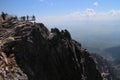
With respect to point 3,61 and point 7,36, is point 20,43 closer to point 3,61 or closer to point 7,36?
point 7,36

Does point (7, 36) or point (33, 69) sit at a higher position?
point (7, 36)

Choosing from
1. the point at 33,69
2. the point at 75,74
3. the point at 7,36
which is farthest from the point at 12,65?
the point at 75,74

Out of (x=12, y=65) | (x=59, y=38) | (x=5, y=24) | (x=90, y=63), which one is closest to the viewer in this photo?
(x=12, y=65)

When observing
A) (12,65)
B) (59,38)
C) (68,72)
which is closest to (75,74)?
(68,72)

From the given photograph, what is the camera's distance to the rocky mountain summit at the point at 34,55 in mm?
58469

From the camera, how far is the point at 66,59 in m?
85.5

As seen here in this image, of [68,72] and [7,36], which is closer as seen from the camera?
[7,36]

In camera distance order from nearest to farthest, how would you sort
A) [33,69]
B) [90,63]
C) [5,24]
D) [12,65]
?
[12,65]
[33,69]
[5,24]
[90,63]

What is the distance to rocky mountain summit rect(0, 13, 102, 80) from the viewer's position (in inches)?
2302

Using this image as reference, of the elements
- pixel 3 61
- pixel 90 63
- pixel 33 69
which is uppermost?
pixel 3 61

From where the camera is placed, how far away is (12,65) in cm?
5700

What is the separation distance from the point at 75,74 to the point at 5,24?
86.3 ft

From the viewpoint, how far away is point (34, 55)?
71438 millimetres

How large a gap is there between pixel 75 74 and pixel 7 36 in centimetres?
2616
